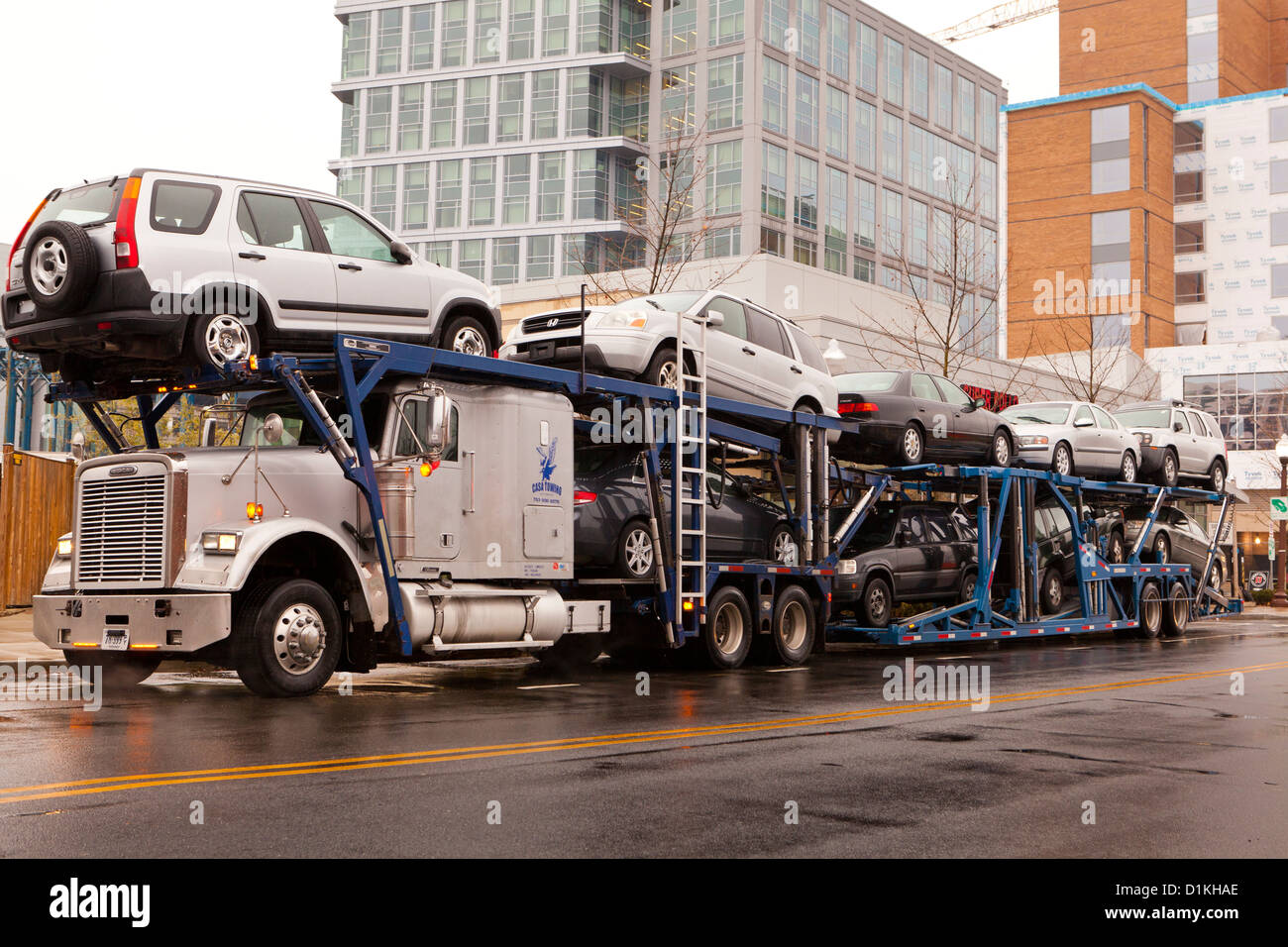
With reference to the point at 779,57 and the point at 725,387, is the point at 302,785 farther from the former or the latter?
the point at 779,57

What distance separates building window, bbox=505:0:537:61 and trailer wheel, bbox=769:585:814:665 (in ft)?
210

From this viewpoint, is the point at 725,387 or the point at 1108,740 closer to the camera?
the point at 1108,740

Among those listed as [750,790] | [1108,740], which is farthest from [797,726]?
[750,790]

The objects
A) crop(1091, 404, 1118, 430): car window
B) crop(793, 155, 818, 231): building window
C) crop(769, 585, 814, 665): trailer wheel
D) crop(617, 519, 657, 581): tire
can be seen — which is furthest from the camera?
crop(793, 155, 818, 231): building window

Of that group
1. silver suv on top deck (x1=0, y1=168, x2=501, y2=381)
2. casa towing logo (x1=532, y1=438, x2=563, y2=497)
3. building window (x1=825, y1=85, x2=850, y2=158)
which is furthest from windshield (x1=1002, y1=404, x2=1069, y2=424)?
building window (x1=825, y1=85, x2=850, y2=158)

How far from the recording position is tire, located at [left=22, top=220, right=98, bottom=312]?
34.4 ft

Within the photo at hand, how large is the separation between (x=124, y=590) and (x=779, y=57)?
66.1m

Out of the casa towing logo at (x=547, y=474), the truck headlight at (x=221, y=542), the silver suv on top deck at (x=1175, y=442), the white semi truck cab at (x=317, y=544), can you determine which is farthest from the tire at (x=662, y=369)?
the silver suv on top deck at (x=1175, y=442)

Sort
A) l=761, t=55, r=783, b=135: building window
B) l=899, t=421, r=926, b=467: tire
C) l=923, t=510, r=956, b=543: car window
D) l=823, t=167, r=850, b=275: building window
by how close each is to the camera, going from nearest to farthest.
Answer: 1. l=899, t=421, r=926, b=467: tire
2. l=923, t=510, r=956, b=543: car window
3. l=761, t=55, r=783, b=135: building window
4. l=823, t=167, r=850, b=275: building window

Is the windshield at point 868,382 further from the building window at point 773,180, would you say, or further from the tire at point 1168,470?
the building window at point 773,180

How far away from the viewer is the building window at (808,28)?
241 ft

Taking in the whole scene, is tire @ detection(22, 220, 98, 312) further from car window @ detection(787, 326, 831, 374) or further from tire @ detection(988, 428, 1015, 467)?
tire @ detection(988, 428, 1015, 467)

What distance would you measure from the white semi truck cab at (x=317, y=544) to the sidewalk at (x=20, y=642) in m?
3.46

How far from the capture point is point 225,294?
1091 cm
